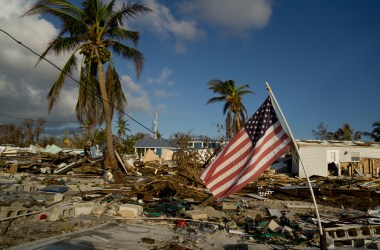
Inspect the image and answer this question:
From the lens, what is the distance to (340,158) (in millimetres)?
27938

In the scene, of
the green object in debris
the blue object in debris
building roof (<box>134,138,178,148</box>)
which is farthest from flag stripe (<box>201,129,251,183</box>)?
building roof (<box>134,138,178,148</box>)

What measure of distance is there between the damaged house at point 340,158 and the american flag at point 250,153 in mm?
22407

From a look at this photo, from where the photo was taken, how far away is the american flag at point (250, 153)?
5258mm

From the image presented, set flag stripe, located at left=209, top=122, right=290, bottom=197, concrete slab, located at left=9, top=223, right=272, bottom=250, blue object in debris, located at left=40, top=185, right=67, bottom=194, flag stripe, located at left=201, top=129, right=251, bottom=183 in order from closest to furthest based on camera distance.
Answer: flag stripe, located at left=209, top=122, right=290, bottom=197
flag stripe, located at left=201, top=129, right=251, bottom=183
concrete slab, located at left=9, top=223, right=272, bottom=250
blue object in debris, located at left=40, top=185, right=67, bottom=194

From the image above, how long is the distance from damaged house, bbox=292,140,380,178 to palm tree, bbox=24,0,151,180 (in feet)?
49.9

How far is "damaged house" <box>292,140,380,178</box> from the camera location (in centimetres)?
2709

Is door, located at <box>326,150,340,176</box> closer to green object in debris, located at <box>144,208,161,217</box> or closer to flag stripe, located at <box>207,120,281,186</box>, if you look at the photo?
green object in debris, located at <box>144,208,161,217</box>

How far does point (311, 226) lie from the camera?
27.1 feet

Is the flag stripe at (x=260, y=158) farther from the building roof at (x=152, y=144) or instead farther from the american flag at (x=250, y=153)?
the building roof at (x=152, y=144)

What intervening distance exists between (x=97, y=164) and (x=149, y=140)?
1255 inches

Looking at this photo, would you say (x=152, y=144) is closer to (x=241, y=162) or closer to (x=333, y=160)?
(x=333, y=160)

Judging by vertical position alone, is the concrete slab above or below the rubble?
below

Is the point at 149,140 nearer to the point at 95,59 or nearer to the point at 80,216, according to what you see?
the point at 95,59

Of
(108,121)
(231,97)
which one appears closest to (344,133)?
(231,97)
